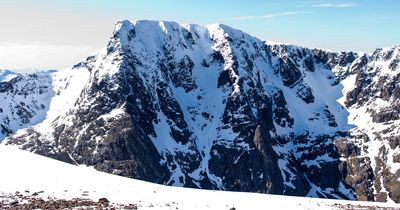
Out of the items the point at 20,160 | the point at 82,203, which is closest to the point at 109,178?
the point at 20,160

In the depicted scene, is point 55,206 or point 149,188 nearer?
point 55,206

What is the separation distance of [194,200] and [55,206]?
37.2 feet

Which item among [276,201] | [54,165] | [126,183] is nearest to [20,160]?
[54,165]

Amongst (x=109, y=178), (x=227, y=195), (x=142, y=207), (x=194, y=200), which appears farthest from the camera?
(x=109, y=178)

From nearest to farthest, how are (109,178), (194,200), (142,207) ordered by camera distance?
1. (142,207)
2. (194,200)
3. (109,178)

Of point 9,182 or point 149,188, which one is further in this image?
point 149,188

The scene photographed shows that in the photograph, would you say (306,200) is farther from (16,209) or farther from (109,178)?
(16,209)

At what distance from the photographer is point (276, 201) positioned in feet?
136

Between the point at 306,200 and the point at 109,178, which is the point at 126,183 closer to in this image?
the point at 109,178

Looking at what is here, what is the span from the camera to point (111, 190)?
137 ft

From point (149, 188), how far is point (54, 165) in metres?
11.1

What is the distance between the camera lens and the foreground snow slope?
125ft

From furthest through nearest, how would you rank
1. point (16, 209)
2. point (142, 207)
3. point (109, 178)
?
point (109, 178), point (142, 207), point (16, 209)

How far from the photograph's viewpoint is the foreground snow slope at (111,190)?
38.1 meters
